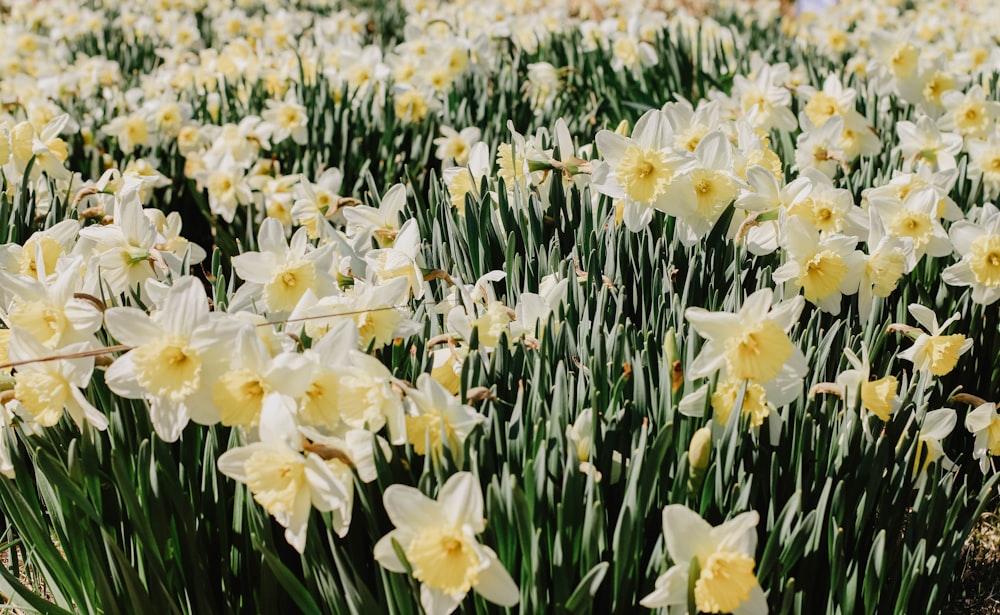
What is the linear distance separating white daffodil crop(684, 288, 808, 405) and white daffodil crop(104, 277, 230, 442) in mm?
750

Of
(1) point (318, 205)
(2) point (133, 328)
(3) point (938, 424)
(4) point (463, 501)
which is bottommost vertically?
(1) point (318, 205)

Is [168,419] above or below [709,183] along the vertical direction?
below

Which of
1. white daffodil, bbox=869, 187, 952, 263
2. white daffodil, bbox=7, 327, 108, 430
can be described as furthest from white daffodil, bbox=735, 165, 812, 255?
white daffodil, bbox=7, 327, 108, 430

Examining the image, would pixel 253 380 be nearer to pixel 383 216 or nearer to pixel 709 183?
pixel 383 216

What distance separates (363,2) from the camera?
309 inches

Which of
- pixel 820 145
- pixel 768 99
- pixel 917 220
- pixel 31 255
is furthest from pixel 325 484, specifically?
pixel 768 99

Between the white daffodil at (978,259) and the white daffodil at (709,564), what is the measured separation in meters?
1.24

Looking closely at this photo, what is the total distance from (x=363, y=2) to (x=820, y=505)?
23.9 ft

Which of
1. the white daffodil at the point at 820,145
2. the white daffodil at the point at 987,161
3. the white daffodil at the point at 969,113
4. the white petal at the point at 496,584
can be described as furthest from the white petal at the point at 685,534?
the white daffodil at the point at 969,113

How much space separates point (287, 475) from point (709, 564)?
1.99 feet

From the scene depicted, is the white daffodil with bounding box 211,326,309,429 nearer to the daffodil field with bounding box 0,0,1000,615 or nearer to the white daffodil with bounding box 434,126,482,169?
the daffodil field with bounding box 0,0,1000,615

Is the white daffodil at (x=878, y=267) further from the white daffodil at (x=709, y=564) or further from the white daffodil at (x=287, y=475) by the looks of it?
the white daffodil at (x=287, y=475)

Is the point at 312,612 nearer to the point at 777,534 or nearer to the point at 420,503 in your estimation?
the point at 420,503

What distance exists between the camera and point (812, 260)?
1911mm
